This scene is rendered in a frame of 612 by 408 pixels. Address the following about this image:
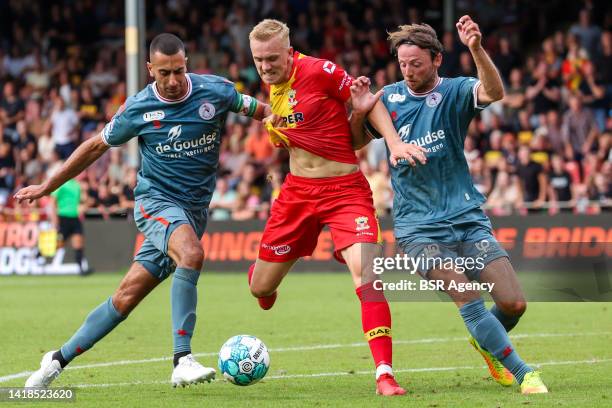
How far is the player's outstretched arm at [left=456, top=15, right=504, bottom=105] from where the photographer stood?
744 centimetres

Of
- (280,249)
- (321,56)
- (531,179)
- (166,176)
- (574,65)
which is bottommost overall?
(531,179)

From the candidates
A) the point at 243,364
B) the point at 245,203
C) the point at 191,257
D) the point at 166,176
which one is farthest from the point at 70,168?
the point at 245,203

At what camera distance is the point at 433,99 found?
8125 millimetres

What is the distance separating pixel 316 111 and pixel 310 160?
35 cm

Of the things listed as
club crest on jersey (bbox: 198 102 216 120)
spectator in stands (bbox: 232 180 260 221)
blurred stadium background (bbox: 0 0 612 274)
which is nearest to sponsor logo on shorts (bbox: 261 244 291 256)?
club crest on jersey (bbox: 198 102 216 120)

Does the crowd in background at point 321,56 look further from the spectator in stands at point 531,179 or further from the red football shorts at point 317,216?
the red football shorts at point 317,216

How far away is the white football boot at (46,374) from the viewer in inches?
321

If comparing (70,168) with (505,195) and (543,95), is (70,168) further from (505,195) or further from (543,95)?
(543,95)

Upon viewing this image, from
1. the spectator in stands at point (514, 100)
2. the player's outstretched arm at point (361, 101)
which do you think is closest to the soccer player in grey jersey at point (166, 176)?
the player's outstretched arm at point (361, 101)

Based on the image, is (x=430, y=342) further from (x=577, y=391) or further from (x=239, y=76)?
(x=239, y=76)

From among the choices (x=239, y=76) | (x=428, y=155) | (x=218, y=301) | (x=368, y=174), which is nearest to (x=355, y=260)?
(x=428, y=155)

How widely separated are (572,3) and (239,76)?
295 inches

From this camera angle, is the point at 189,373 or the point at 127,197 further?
the point at 127,197

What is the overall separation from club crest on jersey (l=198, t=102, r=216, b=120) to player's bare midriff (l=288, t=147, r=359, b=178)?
25.3 inches
